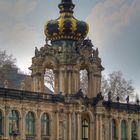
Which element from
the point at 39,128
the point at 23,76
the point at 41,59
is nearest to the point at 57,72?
the point at 41,59

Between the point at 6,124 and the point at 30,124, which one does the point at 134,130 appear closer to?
the point at 30,124

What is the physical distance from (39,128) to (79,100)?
17.2 ft

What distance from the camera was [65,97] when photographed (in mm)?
68500

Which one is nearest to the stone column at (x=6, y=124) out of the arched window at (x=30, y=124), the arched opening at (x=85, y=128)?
the arched window at (x=30, y=124)

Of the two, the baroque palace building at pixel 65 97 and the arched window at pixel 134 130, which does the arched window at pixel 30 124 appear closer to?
the baroque palace building at pixel 65 97

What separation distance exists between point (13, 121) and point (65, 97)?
7015 millimetres

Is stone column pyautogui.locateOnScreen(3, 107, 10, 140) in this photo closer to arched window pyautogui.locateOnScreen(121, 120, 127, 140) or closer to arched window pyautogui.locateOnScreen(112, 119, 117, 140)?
arched window pyautogui.locateOnScreen(112, 119, 117, 140)

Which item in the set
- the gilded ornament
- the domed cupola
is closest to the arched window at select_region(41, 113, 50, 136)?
the domed cupola

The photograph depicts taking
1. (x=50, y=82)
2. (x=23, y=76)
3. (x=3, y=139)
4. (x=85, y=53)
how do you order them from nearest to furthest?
(x=3, y=139) → (x=85, y=53) → (x=50, y=82) → (x=23, y=76)

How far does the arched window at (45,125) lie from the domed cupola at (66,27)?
8436mm

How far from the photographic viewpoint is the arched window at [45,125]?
66.8m

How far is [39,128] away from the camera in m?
66.0

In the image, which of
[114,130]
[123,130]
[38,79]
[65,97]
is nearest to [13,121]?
[65,97]

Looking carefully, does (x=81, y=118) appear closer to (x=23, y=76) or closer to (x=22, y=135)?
(x=22, y=135)
